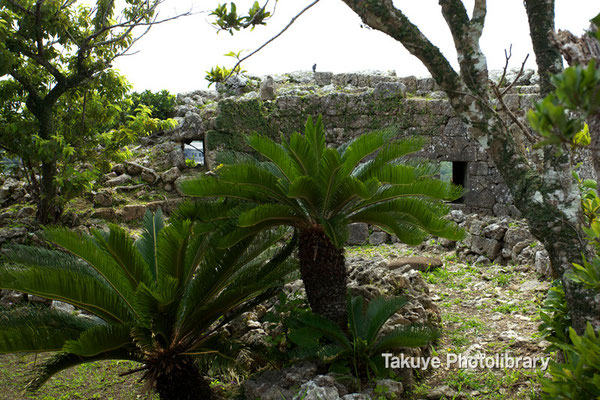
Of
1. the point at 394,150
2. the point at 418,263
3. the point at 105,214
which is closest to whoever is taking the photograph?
the point at 394,150

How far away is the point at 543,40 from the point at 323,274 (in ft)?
8.32

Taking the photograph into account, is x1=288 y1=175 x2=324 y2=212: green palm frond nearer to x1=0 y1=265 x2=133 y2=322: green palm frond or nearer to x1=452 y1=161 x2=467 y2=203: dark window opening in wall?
x1=0 y1=265 x2=133 y2=322: green palm frond

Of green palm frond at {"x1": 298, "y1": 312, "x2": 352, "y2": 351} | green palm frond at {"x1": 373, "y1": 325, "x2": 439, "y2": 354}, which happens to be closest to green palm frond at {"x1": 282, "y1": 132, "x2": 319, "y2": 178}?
A: green palm frond at {"x1": 298, "y1": 312, "x2": 352, "y2": 351}

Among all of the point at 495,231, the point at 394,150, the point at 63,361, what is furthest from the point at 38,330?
the point at 495,231

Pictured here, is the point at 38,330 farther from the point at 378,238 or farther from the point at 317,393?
the point at 378,238

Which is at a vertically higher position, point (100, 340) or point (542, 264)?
point (100, 340)

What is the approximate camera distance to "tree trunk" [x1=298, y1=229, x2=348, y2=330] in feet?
14.7

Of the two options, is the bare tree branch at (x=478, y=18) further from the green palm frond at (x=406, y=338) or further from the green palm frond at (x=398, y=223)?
the green palm frond at (x=406, y=338)

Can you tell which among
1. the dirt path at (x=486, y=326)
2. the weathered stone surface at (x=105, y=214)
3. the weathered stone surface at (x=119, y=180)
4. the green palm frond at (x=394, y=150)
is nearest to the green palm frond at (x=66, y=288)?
the green palm frond at (x=394, y=150)

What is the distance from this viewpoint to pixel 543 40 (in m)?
3.60

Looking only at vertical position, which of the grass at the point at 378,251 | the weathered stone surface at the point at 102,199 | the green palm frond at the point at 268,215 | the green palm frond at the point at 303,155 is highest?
the green palm frond at the point at 303,155

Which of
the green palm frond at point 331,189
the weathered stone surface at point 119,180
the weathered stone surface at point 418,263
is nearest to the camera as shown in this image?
the green palm frond at point 331,189

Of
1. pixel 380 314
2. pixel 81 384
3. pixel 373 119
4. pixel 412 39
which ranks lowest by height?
pixel 81 384

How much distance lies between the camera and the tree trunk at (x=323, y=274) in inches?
176
